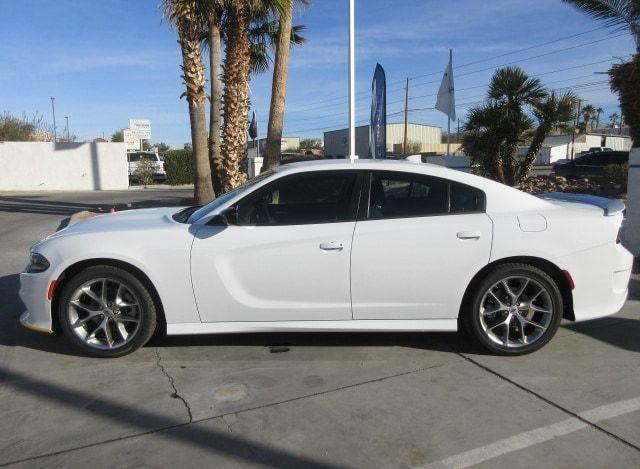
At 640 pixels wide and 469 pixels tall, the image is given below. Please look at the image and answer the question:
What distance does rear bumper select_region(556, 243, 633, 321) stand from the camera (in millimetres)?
4434

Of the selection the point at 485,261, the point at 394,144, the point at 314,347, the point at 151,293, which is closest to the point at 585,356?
the point at 485,261

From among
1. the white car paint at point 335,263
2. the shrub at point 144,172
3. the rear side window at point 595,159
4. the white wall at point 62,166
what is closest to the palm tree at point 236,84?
the white car paint at point 335,263

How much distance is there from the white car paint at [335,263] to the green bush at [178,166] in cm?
2514

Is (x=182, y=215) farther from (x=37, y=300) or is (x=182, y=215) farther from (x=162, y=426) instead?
(x=162, y=426)

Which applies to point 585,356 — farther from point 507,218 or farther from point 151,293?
point 151,293

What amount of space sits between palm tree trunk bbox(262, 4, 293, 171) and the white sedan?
365 inches

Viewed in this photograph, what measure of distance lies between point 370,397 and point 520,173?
13264 millimetres

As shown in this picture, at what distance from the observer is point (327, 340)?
491 cm

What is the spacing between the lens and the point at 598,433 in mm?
3324

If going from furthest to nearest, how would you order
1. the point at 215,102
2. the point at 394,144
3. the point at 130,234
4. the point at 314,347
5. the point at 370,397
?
the point at 394,144, the point at 215,102, the point at 314,347, the point at 130,234, the point at 370,397

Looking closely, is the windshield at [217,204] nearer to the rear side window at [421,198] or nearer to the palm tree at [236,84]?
the rear side window at [421,198]

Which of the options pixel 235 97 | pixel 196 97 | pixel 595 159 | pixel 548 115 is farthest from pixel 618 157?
pixel 196 97

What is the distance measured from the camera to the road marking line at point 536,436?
3053 mm

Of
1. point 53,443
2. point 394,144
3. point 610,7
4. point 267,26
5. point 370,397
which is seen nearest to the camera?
point 53,443
